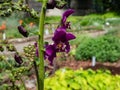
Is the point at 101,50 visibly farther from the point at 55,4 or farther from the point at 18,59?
the point at 55,4

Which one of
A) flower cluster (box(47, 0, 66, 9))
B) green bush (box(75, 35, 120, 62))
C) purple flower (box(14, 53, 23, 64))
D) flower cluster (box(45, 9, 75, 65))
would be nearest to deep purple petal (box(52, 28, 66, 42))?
flower cluster (box(45, 9, 75, 65))

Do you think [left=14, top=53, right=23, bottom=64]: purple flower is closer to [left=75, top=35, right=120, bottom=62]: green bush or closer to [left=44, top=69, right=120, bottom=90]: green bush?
[left=44, top=69, right=120, bottom=90]: green bush

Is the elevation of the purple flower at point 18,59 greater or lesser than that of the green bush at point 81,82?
greater

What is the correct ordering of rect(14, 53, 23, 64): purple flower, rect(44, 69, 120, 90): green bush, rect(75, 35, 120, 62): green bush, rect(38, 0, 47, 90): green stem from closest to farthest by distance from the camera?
rect(38, 0, 47, 90): green stem, rect(14, 53, 23, 64): purple flower, rect(44, 69, 120, 90): green bush, rect(75, 35, 120, 62): green bush

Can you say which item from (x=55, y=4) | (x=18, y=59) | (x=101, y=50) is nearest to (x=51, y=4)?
(x=55, y=4)

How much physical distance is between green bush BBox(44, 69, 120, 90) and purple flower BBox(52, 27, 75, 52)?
313 cm

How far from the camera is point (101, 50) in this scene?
12438 millimetres

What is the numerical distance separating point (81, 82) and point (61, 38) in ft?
11.2

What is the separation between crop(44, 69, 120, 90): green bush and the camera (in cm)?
525

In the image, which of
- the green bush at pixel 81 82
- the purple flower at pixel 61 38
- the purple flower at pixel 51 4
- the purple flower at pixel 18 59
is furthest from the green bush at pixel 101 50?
the purple flower at pixel 51 4

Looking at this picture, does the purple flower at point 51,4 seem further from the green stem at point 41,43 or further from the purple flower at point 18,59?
the purple flower at point 18,59

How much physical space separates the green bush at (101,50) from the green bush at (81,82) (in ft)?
20.4

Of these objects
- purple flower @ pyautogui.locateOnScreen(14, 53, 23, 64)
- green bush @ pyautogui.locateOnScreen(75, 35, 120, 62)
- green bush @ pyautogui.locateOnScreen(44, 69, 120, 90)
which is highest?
purple flower @ pyautogui.locateOnScreen(14, 53, 23, 64)

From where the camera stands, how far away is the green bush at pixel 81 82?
17.2ft
